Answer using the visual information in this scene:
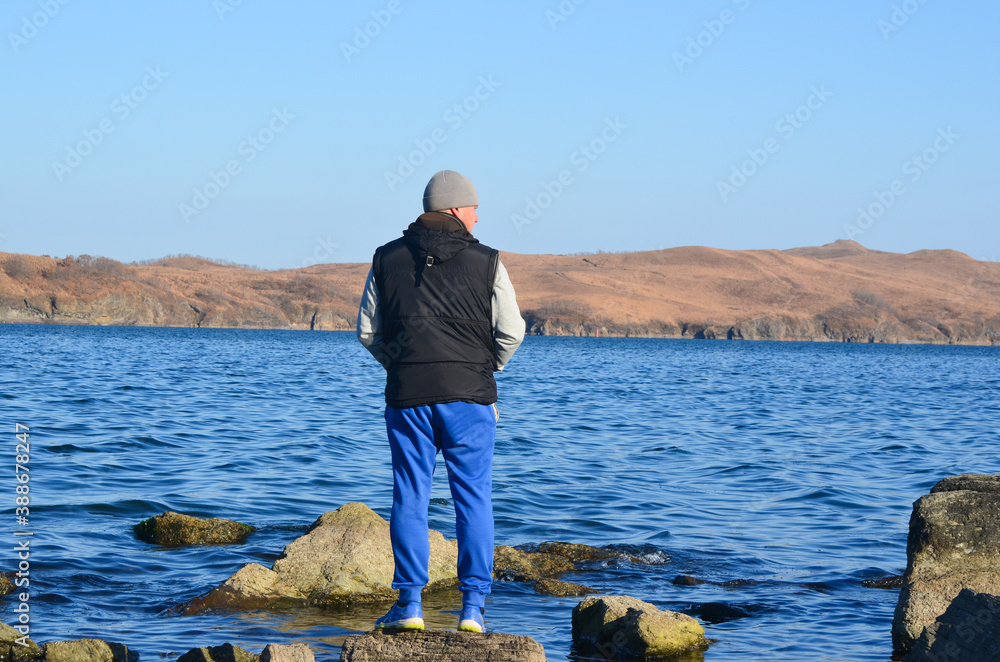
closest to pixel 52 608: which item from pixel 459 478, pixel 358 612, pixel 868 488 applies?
pixel 358 612

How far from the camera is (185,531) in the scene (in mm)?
9602

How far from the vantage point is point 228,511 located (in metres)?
11.4

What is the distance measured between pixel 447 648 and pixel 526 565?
173 inches

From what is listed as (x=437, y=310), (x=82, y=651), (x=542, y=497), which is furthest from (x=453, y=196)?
(x=542, y=497)

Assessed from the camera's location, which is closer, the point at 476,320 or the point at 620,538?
the point at 476,320

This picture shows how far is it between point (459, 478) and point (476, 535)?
31 centimetres

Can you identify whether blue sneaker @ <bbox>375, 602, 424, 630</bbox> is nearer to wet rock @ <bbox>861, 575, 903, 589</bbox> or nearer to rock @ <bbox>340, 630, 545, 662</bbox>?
rock @ <bbox>340, 630, 545, 662</bbox>

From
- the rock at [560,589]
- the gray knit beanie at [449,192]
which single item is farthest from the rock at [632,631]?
the gray knit beanie at [449,192]

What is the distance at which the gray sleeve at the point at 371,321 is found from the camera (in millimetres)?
4934

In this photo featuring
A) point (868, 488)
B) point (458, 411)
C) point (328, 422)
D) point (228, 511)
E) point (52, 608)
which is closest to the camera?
point (458, 411)

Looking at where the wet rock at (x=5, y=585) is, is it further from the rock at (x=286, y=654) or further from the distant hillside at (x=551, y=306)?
the distant hillside at (x=551, y=306)

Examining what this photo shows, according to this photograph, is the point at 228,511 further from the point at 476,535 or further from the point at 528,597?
the point at 476,535

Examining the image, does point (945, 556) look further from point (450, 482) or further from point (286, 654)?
point (286, 654)

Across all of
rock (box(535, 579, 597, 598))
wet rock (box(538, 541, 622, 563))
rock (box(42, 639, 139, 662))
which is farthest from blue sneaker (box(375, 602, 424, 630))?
wet rock (box(538, 541, 622, 563))
